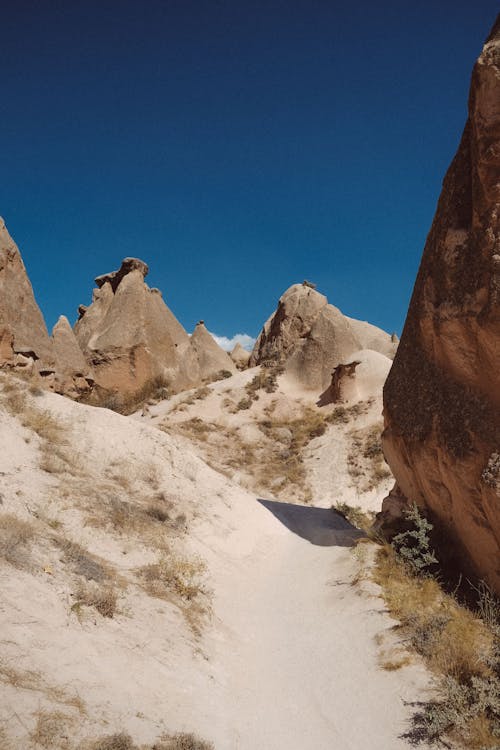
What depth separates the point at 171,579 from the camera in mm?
5910

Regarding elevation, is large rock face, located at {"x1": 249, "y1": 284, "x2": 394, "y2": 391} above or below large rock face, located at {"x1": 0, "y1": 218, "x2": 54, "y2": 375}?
above

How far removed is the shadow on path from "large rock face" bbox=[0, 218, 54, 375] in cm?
791

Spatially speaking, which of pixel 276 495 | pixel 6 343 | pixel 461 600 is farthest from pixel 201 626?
pixel 6 343

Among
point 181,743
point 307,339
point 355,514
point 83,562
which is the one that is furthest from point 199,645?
point 307,339

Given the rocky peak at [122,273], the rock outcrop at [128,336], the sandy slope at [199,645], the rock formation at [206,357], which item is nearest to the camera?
the sandy slope at [199,645]

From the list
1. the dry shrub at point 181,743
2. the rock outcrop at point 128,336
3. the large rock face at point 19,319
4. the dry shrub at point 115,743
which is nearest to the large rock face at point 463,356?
the dry shrub at point 181,743

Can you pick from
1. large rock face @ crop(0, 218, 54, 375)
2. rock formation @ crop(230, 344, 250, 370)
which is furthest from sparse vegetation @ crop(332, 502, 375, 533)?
rock formation @ crop(230, 344, 250, 370)

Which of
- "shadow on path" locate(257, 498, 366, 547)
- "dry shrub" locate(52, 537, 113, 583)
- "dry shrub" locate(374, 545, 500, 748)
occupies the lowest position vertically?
"dry shrub" locate(52, 537, 113, 583)

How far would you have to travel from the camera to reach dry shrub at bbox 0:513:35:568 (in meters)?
4.68

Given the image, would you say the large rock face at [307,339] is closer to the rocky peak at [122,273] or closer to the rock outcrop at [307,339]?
the rock outcrop at [307,339]

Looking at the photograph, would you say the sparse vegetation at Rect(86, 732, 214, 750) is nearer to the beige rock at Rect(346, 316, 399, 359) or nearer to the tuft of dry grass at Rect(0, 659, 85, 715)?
the tuft of dry grass at Rect(0, 659, 85, 715)

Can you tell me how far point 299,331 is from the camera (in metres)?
25.7

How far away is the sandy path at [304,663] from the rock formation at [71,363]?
11.8 meters

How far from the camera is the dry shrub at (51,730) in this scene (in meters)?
2.66
